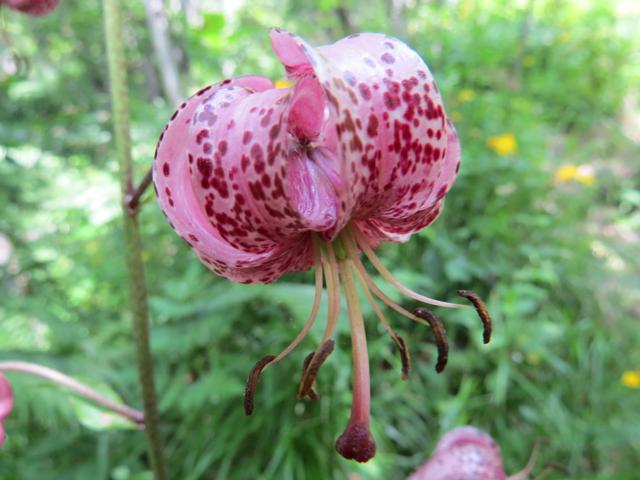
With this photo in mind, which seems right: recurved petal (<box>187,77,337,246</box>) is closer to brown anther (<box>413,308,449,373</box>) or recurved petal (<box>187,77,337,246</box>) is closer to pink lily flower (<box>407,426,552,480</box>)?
brown anther (<box>413,308,449,373</box>)

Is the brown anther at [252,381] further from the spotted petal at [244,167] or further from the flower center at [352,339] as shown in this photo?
the spotted petal at [244,167]

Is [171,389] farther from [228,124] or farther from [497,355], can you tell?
[228,124]

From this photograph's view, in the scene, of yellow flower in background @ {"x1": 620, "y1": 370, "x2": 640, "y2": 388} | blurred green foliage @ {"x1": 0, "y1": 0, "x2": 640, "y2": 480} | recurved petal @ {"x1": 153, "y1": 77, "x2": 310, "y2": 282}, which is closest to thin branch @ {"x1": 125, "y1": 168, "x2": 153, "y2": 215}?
recurved petal @ {"x1": 153, "y1": 77, "x2": 310, "y2": 282}

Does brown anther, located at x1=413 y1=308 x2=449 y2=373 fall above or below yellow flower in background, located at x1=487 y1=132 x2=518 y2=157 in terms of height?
above

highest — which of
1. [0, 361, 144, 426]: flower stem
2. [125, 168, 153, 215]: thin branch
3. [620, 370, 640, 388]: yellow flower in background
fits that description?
[125, 168, 153, 215]: thin branch

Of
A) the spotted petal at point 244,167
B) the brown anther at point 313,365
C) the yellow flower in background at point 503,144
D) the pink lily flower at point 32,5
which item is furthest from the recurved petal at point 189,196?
the yellow flower in background at point 503,144

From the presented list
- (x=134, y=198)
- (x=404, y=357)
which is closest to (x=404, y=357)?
(x=404, y=357)

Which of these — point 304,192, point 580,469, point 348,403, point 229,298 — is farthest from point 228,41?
point 580,469

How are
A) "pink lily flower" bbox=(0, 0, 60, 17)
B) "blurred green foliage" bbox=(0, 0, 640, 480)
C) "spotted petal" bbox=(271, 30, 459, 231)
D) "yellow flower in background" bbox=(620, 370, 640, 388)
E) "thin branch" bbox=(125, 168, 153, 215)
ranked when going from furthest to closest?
"yellow flower in background" bbox=(620, 370, 640, 388) → "blurred green foliage" bbox=(0, 0, 640, 480) → "pink lily flower" bbox=(0, 0, 60, 17) → "thin branch" bbox=(125, 168, 153, 215) → "spotted petal" bbox=(271, 30, 459, 231)
